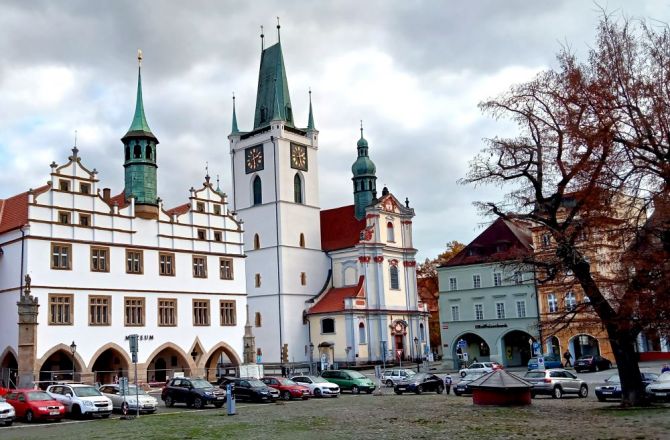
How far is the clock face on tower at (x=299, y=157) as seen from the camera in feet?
255

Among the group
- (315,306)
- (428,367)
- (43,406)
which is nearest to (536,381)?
(43,406)

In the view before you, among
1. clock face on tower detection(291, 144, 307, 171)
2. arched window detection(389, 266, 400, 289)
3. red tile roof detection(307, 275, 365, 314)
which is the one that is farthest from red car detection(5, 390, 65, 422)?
arched window detection(389, 266, 400, 289)

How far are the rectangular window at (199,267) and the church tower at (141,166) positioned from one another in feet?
15.0

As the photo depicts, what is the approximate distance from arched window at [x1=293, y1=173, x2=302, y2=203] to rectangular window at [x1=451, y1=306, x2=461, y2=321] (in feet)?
68.9

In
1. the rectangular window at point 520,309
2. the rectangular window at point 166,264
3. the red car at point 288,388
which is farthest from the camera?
the rectangular window at point 520,309

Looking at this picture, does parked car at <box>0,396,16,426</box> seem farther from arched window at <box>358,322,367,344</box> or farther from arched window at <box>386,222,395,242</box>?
arched window at <box>386,222,395,242</box>

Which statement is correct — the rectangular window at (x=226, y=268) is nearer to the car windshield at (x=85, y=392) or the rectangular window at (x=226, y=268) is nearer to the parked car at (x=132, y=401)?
the parked car at (x=132, y=401)

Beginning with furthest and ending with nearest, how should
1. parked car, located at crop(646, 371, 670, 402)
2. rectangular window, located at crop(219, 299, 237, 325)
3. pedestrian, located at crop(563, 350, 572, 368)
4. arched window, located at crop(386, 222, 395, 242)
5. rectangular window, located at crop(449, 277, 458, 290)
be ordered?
arched window, located at crop(386, 222, 395, 242)
rectangular window, located at crop(449, 277, 458, 290)
pedestrian, located at crop(563, 350, 572, 368)
rectangular window, located at crop(219, 299, 237, 325)
parked car, located at crop(646, 371, 670, 402)

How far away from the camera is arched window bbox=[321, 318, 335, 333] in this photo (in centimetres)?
7306

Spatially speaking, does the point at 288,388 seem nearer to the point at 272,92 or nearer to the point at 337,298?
the point at 337,298

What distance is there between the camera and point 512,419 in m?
22.2

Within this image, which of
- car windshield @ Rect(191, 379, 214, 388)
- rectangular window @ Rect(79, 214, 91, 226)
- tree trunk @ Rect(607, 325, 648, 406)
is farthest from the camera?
rectangular window @ Rect(79, 214, 91, 226)

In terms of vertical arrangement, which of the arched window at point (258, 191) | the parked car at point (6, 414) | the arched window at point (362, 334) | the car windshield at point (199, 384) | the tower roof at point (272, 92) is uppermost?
the tower roof at point (272, 92)

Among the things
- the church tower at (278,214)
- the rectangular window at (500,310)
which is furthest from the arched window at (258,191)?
the rectangular window at (500,310)
